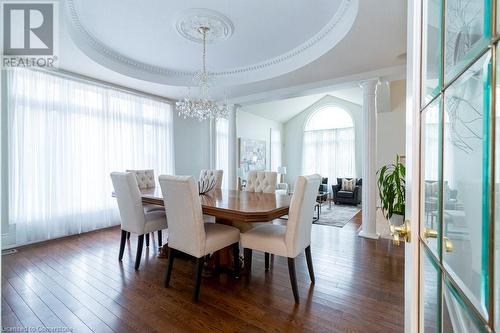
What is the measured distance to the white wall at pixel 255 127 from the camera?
738 cm

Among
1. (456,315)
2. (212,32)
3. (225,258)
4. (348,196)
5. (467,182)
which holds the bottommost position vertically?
(225,258)

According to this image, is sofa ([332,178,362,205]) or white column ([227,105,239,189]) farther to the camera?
sofa ([332,178,362,205])

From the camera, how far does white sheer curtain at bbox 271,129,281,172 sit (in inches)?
349

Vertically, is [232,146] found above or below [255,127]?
below

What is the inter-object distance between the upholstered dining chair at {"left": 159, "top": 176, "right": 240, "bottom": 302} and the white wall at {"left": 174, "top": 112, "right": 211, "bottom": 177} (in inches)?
132

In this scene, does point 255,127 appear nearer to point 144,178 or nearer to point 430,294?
point 144,178

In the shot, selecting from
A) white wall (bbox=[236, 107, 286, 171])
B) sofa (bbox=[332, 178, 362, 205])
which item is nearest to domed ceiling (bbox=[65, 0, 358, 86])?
white wall (bbox=[236, 107, 286, 171])

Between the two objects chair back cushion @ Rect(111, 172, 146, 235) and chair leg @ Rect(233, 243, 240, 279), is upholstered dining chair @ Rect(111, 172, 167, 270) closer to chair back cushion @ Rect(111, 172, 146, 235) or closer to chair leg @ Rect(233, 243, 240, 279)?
chair back cushion @ Rect(111, 172, 146, 235)

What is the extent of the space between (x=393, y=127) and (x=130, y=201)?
6.69 meters

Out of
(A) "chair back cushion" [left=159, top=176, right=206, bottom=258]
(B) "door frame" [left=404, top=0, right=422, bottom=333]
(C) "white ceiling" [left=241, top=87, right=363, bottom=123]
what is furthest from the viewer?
(C) "white ceiling" [left=241, top=87, right=363, bottom=123]

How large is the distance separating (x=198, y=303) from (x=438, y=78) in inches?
81.6

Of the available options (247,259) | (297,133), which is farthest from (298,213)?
(297,133)

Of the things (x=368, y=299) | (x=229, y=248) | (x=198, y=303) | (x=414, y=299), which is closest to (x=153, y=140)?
(x=229, y=248)

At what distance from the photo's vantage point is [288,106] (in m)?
8.13
